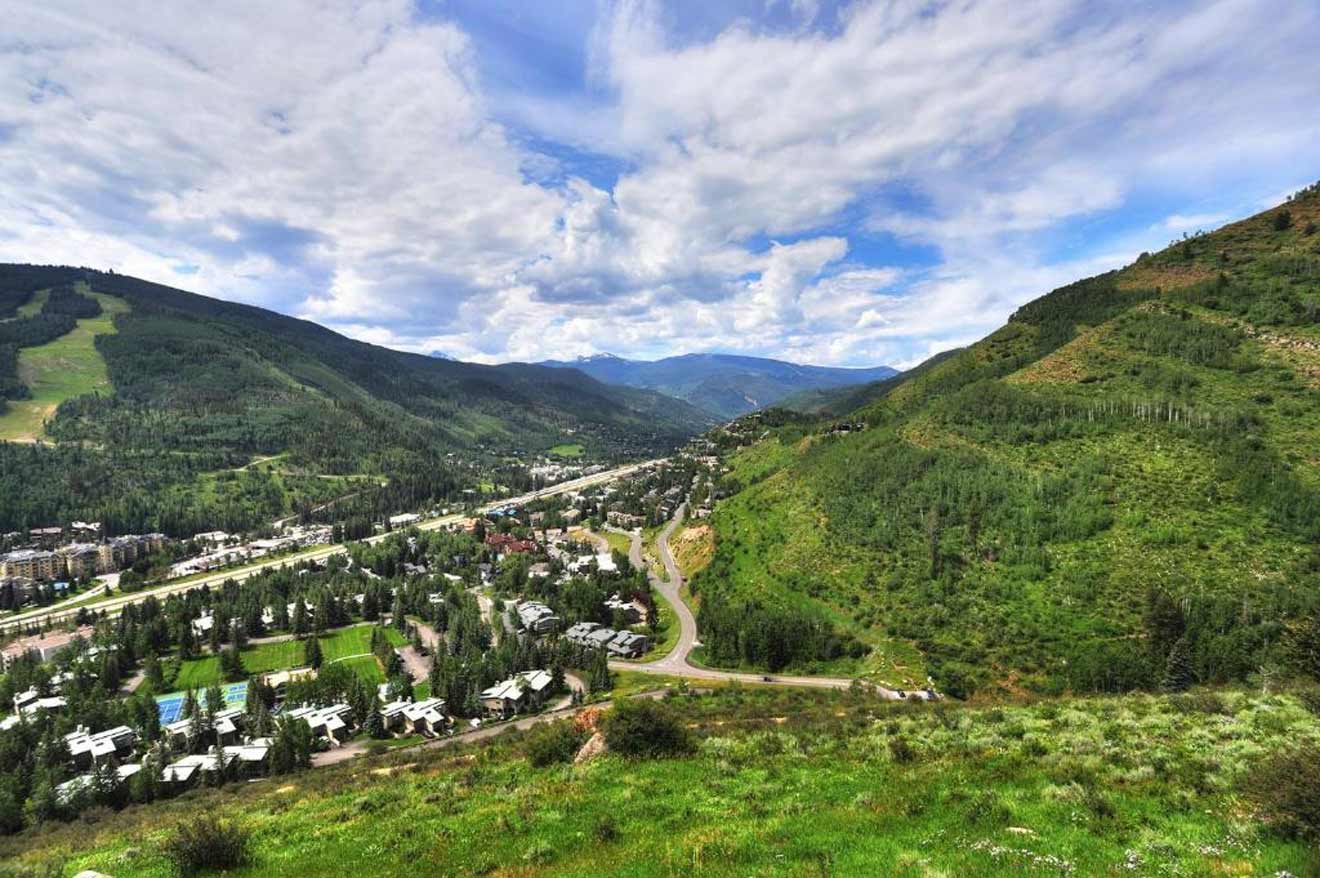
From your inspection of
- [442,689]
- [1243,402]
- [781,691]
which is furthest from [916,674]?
[1243,402]

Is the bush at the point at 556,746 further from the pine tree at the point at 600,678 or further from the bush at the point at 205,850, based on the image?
the pine tree at the point at 600,678

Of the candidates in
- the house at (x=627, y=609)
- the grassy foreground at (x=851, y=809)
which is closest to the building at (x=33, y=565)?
the house at (x=627, y=609)

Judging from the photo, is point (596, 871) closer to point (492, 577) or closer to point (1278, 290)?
point (492, 577)

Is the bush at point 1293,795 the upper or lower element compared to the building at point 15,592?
upper

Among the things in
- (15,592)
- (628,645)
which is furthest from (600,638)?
(15,592)

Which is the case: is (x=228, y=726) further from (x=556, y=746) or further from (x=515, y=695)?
(x=556, y=746)

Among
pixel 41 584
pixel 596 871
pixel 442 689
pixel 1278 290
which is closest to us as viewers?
pixel 596 871
